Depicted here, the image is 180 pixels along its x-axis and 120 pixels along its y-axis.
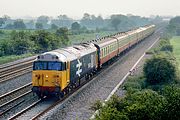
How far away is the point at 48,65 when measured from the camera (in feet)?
80.2

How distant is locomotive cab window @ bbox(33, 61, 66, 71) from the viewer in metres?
24.2

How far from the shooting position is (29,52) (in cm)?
6081

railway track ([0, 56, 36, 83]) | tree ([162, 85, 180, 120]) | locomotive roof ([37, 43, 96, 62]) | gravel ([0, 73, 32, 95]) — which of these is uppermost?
locomotive roof ([37, 43, 96, 62])

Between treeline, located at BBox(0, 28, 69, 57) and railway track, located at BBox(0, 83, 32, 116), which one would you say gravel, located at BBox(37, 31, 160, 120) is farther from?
treeline, located at BBox(0, 28, 69, 57)

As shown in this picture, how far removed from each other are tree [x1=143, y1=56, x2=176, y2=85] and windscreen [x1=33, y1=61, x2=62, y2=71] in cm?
951

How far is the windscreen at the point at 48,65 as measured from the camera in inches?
952

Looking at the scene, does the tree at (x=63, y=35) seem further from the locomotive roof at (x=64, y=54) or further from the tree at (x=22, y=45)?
the locomotive roof at (x=64, y=54)

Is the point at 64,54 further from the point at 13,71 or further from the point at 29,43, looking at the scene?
the point at 29,43

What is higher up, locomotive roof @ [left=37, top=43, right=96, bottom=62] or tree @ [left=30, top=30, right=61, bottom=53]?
locomotive roof @ [left=37, top=43, right=96, bottom=62]

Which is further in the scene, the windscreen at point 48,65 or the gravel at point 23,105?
the windscreen at point 48,65

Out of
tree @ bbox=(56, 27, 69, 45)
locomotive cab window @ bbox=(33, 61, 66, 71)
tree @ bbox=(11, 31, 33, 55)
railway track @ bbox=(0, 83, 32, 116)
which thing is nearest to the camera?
railway track @ bbox=(0, 83, 32, 116)

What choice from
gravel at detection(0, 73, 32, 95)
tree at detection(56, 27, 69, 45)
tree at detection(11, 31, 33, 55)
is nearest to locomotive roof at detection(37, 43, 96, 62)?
gravel at detection(0, 73, 32, 95)

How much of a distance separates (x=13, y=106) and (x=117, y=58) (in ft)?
94.7

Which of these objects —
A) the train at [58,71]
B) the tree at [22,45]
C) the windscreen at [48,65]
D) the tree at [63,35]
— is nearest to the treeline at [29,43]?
the tree at [22,45]
